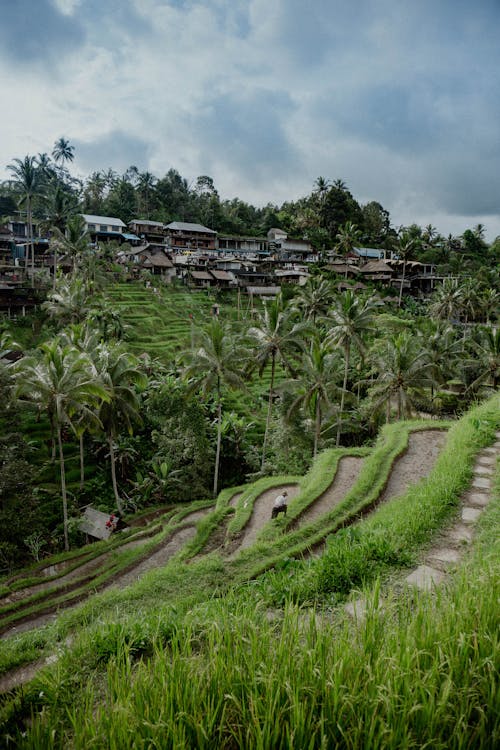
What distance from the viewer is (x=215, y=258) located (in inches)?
2840

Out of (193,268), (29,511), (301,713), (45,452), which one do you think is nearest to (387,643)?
(301,713)

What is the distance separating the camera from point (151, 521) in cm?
2292

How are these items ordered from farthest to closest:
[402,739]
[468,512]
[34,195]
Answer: [34,195], [468,512], [402,739]

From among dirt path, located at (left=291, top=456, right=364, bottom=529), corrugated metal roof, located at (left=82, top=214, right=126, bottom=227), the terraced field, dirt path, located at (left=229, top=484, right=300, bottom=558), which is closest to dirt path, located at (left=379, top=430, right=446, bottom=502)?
the terraced field

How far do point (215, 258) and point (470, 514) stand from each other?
68.9 metres

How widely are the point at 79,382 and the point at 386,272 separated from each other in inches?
2347

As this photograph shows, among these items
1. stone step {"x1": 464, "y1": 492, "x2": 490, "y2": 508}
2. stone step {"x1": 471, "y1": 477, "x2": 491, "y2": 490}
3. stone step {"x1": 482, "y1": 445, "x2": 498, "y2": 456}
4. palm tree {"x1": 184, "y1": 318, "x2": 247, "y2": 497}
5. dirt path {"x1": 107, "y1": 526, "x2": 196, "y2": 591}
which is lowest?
dirt path {"x1": 107, "y1": 526, "x2": 196, "y2": 591}

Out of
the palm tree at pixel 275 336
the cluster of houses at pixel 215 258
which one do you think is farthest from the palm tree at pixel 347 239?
the palm tree at pixel 275 336

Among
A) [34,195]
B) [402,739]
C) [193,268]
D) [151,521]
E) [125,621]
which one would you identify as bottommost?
[151,521]

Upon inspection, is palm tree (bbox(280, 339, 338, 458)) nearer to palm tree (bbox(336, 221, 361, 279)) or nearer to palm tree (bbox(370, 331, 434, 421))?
palm tree (bbox(370, 331, 434, 421))

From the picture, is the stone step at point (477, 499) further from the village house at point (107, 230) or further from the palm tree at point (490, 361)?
the village house at point (107, 230)

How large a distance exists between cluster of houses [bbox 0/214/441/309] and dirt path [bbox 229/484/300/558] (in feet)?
145

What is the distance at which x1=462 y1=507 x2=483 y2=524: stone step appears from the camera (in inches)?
266

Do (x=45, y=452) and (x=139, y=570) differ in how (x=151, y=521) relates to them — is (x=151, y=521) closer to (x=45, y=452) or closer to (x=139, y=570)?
(x=139, y=570)
